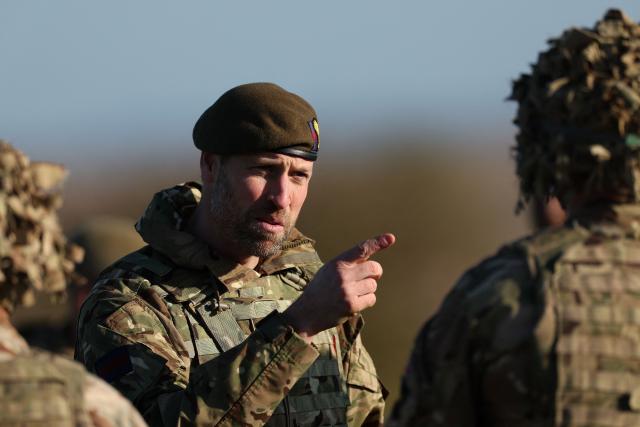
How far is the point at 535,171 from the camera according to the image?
4953mm

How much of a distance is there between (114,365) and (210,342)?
18.7 inches

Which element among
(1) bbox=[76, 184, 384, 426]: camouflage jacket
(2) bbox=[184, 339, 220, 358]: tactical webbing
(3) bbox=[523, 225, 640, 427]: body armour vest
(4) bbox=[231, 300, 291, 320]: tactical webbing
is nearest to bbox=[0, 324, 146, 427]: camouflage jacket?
(3) bbox=[523, 225, 640, 427]: body armour vest

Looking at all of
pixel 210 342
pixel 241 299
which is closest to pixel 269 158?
pixel 241 299

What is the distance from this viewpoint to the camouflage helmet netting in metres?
4.60

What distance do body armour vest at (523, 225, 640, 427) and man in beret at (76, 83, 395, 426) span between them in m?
1.50

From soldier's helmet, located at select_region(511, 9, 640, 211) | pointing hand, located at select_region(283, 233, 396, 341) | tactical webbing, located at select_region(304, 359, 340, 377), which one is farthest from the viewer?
tactical webbing, located at select_region(304, 359, 340, 377)

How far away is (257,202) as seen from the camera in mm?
6695

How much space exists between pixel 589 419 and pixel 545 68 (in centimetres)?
116

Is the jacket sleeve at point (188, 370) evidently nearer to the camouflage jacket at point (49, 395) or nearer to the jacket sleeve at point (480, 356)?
the jacket sleeve at point (480, 356)

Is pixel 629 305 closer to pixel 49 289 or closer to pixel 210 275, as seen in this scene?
pixel 49 289

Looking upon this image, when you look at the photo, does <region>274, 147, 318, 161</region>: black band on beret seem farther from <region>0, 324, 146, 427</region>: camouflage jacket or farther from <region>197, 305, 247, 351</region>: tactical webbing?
<region>0, 324, 146, 427</region>: camouflage jacket

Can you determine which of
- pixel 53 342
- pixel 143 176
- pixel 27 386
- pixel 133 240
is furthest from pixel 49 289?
pixel 143 176

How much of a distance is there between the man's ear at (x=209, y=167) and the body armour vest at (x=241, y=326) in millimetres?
458

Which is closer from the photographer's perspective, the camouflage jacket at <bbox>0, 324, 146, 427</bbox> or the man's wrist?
the camouflage jacket at <bbox>0, 324, 146, 427</bbox>
